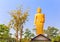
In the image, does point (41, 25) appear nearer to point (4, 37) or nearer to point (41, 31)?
point (41, 31)

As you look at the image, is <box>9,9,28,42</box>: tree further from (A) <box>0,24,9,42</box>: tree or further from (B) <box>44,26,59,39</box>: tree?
(B) <box>44,26,59,39</box>: tree

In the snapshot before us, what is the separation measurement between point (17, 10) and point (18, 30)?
1.17 meters

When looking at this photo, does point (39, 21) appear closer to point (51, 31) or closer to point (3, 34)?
point (3, 34)

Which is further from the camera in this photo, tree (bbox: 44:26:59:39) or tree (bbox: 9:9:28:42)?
tree (bbox: 44:26:59:39)

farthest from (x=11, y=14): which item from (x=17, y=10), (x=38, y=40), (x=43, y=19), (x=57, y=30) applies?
(x=57, y=30)

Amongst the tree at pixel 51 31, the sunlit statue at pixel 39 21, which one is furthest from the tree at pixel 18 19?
the tree at pixel 51 31

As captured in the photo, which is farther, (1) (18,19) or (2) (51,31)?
(2) (51,31)

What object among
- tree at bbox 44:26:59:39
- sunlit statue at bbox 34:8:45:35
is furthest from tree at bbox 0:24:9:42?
tree at bbox 44:26:59:39

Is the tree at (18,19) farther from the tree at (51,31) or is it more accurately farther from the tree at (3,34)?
the tree at (51,31)

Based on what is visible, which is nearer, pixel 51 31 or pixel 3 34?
pixel 3 34

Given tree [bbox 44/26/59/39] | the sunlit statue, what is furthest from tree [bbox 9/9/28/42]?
tree [bbox 44/26/59/39]

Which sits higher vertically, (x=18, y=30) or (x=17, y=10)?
(x=17, y=10)

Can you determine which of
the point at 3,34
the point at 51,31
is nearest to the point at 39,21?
the point at 3,34

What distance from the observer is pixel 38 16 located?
619 inches
